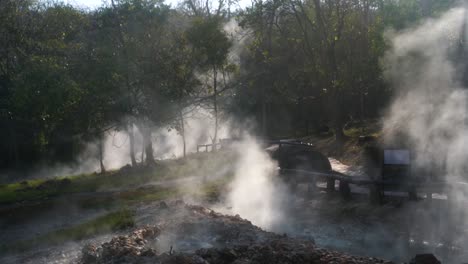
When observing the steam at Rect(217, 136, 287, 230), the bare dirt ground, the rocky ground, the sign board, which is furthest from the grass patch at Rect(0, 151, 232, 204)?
the sign board

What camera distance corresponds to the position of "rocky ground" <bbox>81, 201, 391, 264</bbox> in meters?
10.9

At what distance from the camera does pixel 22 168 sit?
33094 mm

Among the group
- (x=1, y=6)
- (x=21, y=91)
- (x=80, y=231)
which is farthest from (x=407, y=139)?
(x=1, y=6)

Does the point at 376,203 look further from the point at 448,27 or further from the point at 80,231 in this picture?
the point at 448,27

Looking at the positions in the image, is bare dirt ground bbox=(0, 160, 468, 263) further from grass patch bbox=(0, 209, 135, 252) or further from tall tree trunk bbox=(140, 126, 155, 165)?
tall tree trunk bbox=(140, 126, 155, 165)

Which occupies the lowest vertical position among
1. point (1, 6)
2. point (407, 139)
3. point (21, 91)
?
point (407, 139)

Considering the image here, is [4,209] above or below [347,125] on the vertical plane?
below

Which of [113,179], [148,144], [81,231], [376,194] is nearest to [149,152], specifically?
[148,144]

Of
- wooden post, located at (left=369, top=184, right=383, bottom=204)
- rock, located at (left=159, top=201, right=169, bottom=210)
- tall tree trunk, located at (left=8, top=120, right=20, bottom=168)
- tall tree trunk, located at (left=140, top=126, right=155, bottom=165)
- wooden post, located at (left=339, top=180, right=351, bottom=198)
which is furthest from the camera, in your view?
tall tree trunk, located at (left=8, top=120, right=20, bottom=168)

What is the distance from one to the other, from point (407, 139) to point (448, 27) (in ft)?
18.7

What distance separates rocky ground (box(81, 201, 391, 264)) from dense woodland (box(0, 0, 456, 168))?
9.81 m

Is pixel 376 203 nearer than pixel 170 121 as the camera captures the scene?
Yes

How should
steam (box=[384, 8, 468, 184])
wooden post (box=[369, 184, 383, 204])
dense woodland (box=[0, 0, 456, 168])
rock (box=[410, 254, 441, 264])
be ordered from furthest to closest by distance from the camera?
dense woodland (box=[0, 0, 456, 168]) < steam (box=[384, 8, 468, 184]) < wooden post (box=[369, 184, 383, 204]) < rock (box=[410, 254, 441, 264])

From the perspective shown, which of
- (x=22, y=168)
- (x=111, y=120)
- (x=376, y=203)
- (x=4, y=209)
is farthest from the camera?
(x=22, y=168)
